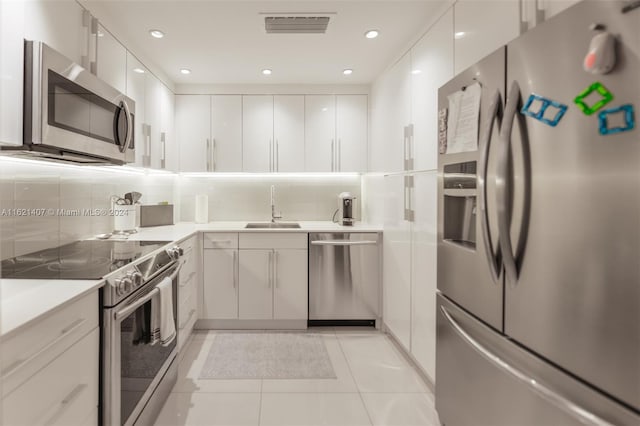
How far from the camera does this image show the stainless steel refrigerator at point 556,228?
2.71 feet

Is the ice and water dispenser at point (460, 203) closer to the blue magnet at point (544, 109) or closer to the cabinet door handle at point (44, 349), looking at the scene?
the blue magnet at point (544, 109)

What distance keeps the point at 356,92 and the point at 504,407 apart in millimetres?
3082

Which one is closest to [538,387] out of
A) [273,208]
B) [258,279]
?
[258,279]

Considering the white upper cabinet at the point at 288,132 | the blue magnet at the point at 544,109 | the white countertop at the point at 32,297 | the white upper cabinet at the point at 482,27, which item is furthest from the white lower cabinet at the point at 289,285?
the blue magnet at the point at 544,109

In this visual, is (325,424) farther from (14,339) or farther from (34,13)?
(34,13)

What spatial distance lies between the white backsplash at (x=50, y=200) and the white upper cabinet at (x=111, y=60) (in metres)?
0.61

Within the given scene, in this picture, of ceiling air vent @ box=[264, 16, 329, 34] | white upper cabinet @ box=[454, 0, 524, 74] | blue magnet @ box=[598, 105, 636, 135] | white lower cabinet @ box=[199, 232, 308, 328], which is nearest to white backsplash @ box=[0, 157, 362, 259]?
white lower cabinet @ box=[199, 232, 308, 328]

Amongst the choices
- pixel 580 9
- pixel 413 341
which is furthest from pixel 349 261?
pixel 580 9

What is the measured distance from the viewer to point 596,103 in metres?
0.88

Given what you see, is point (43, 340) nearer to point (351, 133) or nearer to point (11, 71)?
point (11, 71)

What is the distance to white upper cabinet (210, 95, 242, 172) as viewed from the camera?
138 inches

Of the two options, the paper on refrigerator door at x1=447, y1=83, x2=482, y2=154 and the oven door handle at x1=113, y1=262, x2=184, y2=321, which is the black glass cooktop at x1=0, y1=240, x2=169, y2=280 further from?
the paper on refrigerator door at x1=447, y1=83, x2=482, y2=154

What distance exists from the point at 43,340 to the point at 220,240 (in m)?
2.12

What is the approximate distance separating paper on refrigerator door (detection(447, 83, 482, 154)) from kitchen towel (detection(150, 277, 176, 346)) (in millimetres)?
1630
